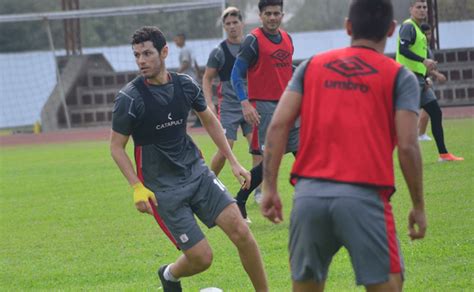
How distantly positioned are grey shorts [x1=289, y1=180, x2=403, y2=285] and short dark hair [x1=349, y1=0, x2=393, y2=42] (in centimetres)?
75

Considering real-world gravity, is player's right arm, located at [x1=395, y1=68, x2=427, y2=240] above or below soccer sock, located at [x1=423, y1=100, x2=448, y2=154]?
above

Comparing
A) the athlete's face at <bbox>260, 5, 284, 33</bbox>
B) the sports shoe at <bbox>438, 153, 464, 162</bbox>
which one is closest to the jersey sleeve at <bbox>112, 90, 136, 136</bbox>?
the athlete's face at <bbox>260, 5, 284, 33</bbox>

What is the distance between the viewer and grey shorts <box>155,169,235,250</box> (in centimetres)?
726

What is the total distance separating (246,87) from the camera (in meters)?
11.5

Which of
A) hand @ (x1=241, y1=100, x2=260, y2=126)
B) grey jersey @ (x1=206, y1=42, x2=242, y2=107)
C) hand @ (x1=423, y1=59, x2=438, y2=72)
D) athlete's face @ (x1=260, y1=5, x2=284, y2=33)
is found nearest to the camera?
hand @ (x1=241, y1=100, x2=260, y2=126)

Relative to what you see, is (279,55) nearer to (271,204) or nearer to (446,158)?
(446,158)

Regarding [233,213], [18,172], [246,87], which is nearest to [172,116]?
[233,213]

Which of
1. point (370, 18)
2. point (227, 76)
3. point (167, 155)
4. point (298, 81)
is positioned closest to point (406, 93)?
point (370, 18)

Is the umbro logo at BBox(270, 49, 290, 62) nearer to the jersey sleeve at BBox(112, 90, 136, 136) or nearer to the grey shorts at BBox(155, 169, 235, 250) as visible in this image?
the grey shorts at BBox(155, 169, 235, 250)

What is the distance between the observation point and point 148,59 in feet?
24.0

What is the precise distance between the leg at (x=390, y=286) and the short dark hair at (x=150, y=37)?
2.94 m

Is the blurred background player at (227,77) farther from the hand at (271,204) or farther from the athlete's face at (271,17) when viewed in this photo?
the hand at (271,204)

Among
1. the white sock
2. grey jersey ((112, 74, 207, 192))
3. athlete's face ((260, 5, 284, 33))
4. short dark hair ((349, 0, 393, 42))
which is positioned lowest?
the white sock

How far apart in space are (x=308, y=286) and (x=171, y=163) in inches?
93.2
